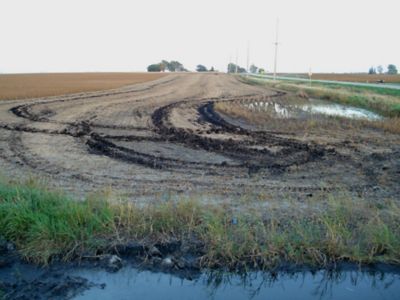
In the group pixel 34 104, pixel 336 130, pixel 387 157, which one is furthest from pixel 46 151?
pixel 34 104

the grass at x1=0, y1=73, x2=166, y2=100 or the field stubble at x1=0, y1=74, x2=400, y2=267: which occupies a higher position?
the grass at x1=0, y1=73, x2=166, y2=100

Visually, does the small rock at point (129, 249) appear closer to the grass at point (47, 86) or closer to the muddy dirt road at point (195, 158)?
the muddy dirt road at point (195, 158)

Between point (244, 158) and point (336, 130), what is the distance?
23.0ft

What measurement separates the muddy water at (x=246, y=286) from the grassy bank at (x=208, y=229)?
0.92 feet

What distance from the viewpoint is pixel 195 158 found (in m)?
11.5

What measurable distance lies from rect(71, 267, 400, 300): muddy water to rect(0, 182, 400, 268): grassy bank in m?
0.28

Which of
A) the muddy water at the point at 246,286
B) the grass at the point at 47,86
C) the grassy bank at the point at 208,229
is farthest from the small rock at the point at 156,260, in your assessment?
the grass at the point at 47,86

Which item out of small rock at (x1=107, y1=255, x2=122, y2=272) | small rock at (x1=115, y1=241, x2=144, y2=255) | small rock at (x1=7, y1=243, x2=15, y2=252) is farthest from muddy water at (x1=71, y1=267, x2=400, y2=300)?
small rock at (x1=7, y1=243, x2=15, y2=252)

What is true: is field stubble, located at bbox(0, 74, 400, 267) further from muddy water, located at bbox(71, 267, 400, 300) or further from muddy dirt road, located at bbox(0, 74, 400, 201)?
muddy water, located at bbox(71, 267, 400, 300)

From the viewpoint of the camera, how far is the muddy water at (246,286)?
204 inches

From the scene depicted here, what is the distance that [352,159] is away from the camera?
1173 cm

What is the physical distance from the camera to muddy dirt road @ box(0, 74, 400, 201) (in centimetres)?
881

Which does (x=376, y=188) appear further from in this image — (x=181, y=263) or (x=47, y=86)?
(x=47, y=86)

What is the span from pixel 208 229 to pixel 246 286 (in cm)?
123
